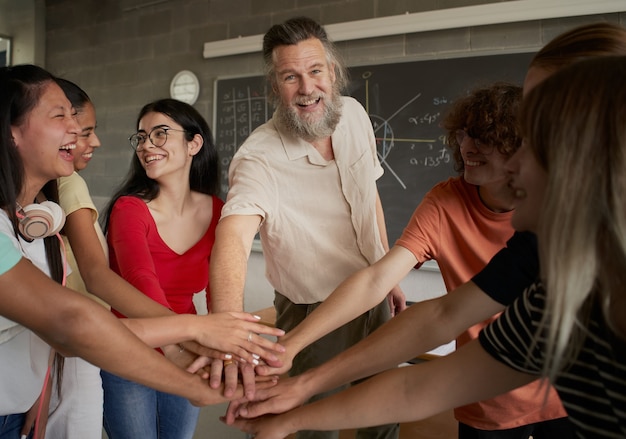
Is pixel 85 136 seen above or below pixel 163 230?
above

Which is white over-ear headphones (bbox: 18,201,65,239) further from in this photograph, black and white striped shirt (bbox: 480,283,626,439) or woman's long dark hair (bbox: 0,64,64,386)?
black and white striped shirt (bbox: 480,283,626,439)

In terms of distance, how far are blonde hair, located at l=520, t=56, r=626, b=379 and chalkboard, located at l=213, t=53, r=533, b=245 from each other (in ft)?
8.39

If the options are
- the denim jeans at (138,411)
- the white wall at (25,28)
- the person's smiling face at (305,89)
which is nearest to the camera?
the denim jeans at (138,411)

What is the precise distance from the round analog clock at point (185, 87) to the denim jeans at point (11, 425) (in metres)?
3.29

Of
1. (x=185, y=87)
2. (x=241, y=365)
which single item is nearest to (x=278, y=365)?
(x=241, y=365)

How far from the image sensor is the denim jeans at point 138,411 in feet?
5.55

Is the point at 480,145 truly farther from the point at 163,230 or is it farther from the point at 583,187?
the point at 163,230

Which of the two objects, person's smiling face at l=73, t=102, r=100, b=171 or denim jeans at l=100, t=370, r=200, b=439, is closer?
denim jeans at l=100, t=370, r=200, b=439

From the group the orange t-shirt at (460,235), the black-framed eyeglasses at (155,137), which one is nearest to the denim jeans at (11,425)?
the black-framed eyeglasses at (155,137)

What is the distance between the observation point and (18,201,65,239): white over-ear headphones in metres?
1.29

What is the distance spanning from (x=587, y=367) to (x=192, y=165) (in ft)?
5.29

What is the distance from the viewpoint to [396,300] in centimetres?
210

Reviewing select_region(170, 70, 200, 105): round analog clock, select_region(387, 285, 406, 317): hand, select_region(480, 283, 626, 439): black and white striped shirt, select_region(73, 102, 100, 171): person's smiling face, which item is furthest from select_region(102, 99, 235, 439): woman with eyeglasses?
select_region(170, 70, 200, 105): round analog clock

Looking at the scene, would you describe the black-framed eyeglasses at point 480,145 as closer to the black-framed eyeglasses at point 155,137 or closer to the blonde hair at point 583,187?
the blonde hair at point 583,187
